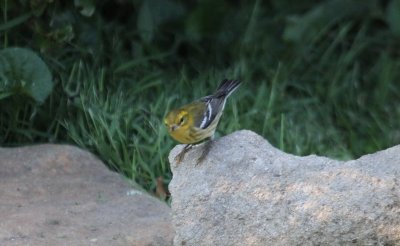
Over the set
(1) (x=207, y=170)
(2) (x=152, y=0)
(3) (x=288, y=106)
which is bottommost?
(3) (x=288, y=106)

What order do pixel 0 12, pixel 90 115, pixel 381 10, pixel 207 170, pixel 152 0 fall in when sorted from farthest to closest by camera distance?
pixel 381 10 → pixel 152 0 → pixel 0 12 → pixel 90 115 → pixel 207 170

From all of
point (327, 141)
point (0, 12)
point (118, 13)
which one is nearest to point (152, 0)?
point (118, 13)

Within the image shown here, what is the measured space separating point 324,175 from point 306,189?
0.09 meters

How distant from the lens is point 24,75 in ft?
20.1

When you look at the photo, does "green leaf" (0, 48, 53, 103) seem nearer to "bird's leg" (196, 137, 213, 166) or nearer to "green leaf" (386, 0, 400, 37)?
"bird's leg" (196, 137, 213, 166)

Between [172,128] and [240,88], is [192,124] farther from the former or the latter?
[240,88]

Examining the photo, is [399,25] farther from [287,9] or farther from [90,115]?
[90,115]

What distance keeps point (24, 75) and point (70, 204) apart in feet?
3.57

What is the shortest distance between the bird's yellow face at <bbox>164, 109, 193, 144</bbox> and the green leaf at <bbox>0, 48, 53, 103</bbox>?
159 cm

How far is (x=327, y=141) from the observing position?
254 inches

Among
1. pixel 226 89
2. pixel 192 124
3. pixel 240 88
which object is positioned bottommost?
pixel 240 88

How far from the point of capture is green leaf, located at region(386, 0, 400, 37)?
6922 mm

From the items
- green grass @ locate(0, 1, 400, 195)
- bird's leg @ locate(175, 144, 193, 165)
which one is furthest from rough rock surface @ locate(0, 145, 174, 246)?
bird's leg @ locate(175, 144, 193, 165)

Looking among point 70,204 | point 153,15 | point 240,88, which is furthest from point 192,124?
point 153,15
